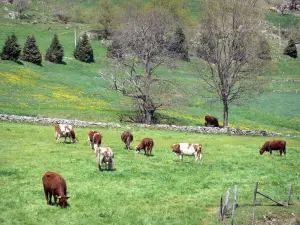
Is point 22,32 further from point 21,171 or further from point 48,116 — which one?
point 21,171

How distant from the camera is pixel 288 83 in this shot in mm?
91312

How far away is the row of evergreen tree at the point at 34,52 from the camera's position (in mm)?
65625

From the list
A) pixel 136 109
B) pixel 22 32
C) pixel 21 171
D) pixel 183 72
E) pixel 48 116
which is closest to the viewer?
pixel 21 171

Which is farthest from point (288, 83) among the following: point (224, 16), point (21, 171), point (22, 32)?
point (21, 171)

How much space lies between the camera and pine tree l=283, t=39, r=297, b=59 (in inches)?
4350

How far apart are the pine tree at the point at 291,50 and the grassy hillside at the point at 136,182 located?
82.1 m

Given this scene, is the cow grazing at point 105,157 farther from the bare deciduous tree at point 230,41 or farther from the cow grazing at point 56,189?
the bare deciduous tree at point 230,41

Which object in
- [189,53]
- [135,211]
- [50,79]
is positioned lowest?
[135,211]

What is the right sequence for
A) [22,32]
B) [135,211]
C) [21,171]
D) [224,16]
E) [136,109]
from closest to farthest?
[135,211]
[21,171]
[224,16]
[136,109]
[22,32]

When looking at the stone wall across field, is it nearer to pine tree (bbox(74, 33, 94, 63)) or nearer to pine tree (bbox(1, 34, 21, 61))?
pine tree (bbox(1, 34, 21, 61))

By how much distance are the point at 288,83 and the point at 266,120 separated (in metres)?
32.5

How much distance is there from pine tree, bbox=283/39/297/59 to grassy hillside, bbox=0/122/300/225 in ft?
269

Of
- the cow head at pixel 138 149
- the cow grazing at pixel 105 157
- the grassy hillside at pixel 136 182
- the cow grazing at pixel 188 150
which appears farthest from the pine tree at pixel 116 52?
the cow grazing at pixel 105 157

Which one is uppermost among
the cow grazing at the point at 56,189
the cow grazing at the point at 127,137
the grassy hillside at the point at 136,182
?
the cow grazing at the point at 127,137
